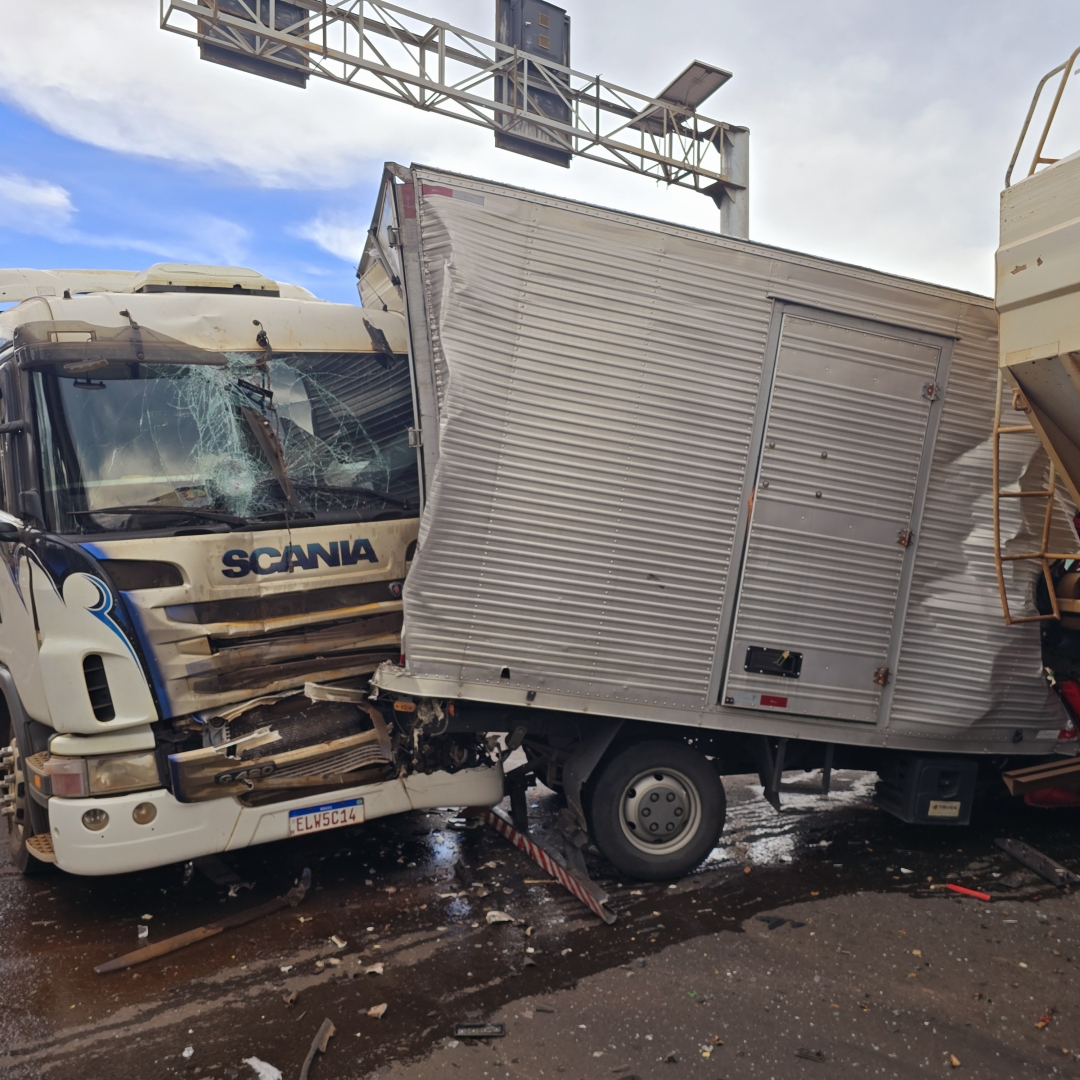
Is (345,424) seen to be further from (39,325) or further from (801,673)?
(801,673)

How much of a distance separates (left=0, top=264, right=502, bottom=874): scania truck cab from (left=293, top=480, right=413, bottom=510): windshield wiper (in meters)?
0.01

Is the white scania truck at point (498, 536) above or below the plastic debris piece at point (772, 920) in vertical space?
above

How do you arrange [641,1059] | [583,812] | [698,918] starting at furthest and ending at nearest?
1. [583,812]
2. [698,918]
3. [641,1059]

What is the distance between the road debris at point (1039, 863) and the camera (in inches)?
203

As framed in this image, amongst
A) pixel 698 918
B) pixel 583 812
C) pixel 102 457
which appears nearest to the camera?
pixel 102 457

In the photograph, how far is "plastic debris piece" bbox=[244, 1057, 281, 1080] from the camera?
130 inches

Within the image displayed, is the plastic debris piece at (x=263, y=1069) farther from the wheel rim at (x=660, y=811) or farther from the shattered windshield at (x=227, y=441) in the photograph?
the shattered windshield at (x=227, y=441)

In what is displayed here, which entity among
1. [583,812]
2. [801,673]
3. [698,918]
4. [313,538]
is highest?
[313,538]

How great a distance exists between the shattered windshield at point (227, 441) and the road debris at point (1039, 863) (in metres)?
4.40

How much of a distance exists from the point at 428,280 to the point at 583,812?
123 inches

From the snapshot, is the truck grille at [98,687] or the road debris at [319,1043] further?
the truck grille at [98,687]

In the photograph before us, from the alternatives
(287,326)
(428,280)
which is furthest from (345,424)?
(428,280)

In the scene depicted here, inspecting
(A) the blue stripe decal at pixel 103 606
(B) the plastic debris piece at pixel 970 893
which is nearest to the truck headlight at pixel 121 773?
(A) the blue stripe decal at pixel 103 606

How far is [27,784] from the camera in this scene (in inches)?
186
